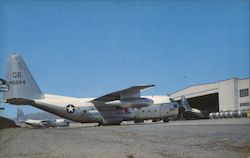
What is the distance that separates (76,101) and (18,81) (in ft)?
Answer: 25.0

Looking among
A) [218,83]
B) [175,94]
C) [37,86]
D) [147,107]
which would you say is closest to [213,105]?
[175,94]

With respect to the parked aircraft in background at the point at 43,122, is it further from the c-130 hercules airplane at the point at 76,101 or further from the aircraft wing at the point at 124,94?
the aircraft wing at the point at 124,94

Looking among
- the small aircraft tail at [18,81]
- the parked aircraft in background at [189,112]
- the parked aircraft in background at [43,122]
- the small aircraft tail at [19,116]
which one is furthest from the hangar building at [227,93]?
the small aircraft tail at [18,81]

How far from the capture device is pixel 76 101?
4494 cm

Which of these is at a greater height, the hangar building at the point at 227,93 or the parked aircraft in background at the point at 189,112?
the hangar building at the point at 227,93

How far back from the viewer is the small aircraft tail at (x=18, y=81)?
135 ft

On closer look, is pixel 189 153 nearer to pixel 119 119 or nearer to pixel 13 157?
pixel 13 157

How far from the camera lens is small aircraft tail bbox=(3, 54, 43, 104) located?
1625 inches

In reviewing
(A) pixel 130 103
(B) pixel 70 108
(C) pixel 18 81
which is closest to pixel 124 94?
(A) pixel 130 103

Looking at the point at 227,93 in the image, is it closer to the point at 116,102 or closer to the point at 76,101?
the point at 116,102

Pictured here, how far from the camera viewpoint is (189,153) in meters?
12.2

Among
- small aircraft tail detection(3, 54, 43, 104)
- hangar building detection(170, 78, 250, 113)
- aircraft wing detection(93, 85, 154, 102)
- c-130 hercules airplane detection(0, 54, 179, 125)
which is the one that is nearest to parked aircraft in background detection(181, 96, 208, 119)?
hangar building detection(170, 78, 250, 113)

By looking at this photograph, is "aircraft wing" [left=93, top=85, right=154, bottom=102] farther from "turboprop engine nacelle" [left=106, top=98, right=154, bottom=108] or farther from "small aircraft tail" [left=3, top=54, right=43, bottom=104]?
"small aircraft tail" [left=3, top=54, right=43, bottom=104]

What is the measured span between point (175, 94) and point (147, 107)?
68.0 metres
